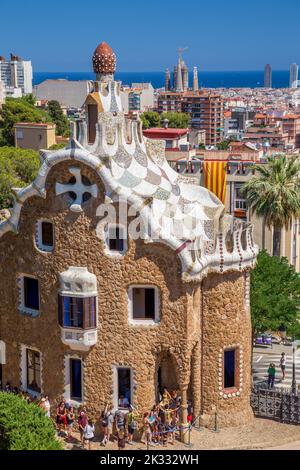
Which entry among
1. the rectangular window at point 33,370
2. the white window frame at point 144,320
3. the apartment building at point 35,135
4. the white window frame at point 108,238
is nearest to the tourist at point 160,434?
the white window frame at point 144,320

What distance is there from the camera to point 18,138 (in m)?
96.2

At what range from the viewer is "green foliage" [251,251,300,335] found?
36469 millimetres

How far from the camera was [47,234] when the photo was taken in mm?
31047

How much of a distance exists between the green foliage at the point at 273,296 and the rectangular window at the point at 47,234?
10.6 meters

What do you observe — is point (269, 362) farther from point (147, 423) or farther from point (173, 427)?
point (147, 423)

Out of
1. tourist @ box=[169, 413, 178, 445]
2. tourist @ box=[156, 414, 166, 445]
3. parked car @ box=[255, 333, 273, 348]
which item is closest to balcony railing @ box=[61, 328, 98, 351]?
tourist @ box=[156, 414, 166, 445]

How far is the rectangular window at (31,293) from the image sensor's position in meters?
31.9

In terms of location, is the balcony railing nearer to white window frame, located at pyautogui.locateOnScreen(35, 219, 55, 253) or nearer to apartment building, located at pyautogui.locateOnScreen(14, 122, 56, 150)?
white window frame, located at pyautogui.locateOnScreen(35, 219, 55, 253)

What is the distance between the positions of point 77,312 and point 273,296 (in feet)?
Result: 36.3

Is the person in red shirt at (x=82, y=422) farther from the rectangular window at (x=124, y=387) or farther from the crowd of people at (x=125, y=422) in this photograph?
the rectangular window at (x=124, y=387)

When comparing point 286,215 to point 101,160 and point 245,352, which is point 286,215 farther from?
point 101,160
